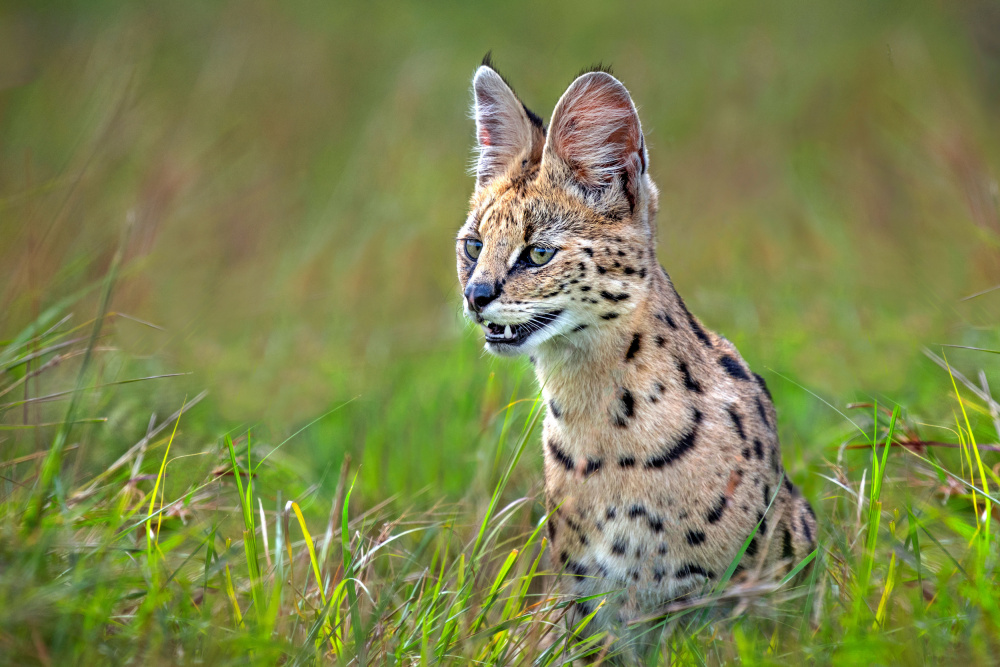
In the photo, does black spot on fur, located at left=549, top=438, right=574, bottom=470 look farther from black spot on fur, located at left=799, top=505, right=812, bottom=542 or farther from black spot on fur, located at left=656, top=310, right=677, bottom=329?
black spot on fur, located at left=799, top=505, right=812, bottom=542

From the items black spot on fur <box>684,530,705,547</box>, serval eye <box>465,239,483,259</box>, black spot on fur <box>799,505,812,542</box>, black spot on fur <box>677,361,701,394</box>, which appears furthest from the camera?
serval eye <box>465,239,483,259</box>

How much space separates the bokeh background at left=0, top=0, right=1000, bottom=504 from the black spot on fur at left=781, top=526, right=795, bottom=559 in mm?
1040

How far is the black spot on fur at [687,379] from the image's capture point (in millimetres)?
3111

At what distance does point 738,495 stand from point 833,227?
200 inches

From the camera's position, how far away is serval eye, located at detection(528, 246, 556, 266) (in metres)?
3.14

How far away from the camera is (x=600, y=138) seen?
330 cm

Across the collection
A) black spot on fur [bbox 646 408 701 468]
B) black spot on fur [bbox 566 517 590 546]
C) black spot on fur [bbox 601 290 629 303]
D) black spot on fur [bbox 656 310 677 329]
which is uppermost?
black spot on fur [bbox 601 290 629 303]

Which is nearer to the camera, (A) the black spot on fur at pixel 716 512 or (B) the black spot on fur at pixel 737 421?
(A) the black spot on fur at pixel 716 512

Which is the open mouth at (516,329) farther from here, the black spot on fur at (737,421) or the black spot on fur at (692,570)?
the black spot on fur at (692,570)

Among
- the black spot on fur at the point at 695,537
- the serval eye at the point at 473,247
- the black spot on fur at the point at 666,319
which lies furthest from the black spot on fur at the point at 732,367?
the serval eye at the point at 473,247

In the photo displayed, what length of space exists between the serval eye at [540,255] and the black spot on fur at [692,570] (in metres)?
1.14

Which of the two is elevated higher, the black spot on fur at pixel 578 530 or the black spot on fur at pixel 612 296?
the black spot on fur at pixel 612 296

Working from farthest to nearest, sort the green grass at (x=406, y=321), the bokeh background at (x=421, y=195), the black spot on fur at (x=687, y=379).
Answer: the bokeh background at (x=421, y=195), the black spot on fur at (x=687, y=379), the green grass at (x=406, y=321)

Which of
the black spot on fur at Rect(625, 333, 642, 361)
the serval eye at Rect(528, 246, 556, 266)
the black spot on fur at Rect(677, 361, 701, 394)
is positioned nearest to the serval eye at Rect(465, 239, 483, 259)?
the serval eye at Rect(528, 246, 556, 266)
